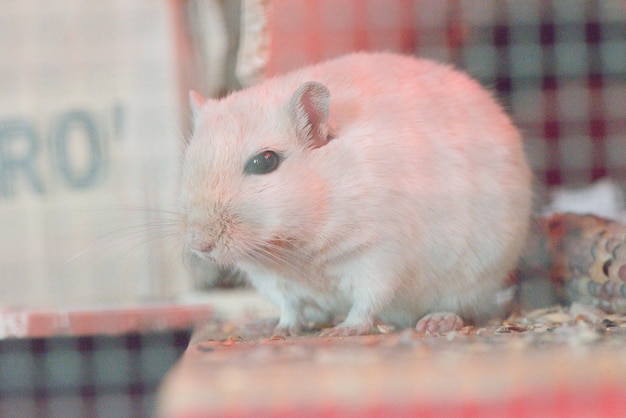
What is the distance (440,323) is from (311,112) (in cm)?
46

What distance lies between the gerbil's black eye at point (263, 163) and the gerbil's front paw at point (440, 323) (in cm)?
40

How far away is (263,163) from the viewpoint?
4.47 ft

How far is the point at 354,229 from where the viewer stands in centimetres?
137

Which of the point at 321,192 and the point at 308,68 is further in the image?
the point at 308,68

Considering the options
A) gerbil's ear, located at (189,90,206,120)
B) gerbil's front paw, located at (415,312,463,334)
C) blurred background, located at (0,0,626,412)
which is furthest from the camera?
blurred background, located at (0,0,626,412)

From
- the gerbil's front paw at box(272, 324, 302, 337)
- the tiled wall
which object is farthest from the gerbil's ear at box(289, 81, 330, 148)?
the tiled wall

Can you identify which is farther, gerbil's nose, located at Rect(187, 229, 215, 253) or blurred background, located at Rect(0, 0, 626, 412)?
blurred background, located at Rect(0, 0, 626, 412)

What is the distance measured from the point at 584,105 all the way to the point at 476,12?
41 centimetres

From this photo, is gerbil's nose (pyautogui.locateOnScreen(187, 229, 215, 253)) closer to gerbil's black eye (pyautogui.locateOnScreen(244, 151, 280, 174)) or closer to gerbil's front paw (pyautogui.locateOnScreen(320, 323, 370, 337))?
gerbil's black eye (pyautogui.locateOnScreen(244, 151, 280, 174))

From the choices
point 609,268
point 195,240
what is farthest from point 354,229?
point 609,268

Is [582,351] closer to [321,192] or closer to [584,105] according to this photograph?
[321,192]

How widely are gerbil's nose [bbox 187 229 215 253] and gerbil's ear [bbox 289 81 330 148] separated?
25cm

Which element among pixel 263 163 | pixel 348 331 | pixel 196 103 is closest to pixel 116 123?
pixel 196 103

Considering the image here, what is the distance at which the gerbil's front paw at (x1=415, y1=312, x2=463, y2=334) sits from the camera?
4.75ft
